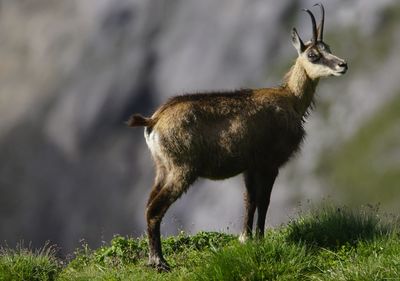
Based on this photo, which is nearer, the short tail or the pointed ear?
the short tail

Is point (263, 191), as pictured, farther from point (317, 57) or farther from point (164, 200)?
point (317, 57)

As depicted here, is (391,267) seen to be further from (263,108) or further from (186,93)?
(186,93)

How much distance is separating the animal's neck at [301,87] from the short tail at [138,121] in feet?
9.02

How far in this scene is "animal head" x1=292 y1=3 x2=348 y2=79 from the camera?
12258 millimetres

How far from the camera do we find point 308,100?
12680 millimetres

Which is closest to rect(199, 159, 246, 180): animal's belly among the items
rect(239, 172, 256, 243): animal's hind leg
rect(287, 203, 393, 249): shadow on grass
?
rect(239, 172, 256, 243): animal's hind leg

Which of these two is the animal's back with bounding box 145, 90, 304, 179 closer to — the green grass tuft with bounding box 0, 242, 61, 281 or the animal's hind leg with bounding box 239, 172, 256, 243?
the animal's hind leg with bounding box 239, 172, 256, 243

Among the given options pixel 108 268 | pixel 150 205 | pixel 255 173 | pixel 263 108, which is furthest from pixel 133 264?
pixel 263 108

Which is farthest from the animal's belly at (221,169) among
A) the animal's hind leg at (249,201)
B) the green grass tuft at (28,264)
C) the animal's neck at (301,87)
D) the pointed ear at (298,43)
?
the green grass tuft at (28,264)

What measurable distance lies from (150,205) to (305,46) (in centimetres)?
409

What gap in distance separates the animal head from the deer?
19mm

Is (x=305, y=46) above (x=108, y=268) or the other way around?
above

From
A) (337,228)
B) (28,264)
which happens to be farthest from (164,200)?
(337,228)

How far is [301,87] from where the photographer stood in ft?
41.4
